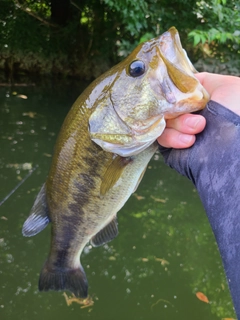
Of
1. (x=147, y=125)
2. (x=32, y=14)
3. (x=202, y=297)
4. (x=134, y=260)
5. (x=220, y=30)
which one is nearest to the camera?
(x=147, y=125)

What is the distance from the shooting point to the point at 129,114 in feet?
4.83

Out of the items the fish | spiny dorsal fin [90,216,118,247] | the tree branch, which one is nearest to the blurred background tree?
the tree branch

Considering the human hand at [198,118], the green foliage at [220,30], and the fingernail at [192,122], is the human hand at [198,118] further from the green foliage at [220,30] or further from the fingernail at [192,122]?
the green foliage at [220,30]

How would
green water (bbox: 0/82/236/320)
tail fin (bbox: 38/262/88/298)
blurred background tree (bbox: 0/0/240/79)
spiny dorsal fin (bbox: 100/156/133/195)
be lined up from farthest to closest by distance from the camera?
1. blurred background tree (bbox: 0/0/240/79)
2. green water (bbox: 0/82/236/320)
3. tail fin (bbox: 38/262/88/298)
4. spiny dorsal fin (bbox: 100/156/133/195)

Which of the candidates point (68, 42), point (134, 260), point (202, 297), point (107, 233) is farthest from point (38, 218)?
point (68, 42)

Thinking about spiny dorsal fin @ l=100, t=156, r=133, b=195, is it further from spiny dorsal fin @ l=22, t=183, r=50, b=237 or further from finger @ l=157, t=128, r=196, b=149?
spiny dorsal fin @ l=22, t=183, r=50, b=237

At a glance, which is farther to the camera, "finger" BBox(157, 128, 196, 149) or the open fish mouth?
"finger" BBox(157, 128, 196, 149)

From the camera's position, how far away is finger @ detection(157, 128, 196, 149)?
1441 mm

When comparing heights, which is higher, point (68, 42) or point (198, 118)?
point (198, 118)

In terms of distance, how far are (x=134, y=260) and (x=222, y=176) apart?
92.2 inches

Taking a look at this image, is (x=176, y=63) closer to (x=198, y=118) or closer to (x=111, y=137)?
(x=198, y=118)

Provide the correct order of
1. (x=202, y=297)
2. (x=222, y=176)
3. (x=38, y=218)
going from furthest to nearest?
(x=202, y=297), (x=38, y=218), (x=222, y=176)

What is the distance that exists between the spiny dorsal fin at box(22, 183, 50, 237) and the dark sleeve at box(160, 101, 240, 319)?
0.72m

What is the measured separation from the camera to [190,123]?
1.38 meters
